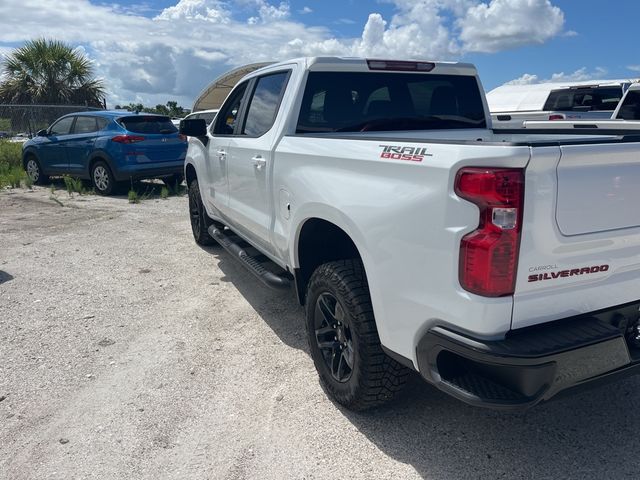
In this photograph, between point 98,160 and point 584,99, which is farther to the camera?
point 584,99

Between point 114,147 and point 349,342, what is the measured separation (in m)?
8.78

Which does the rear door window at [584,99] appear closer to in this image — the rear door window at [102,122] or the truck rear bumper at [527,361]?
the rear door window at [102,122]

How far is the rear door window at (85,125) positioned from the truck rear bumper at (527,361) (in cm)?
1033

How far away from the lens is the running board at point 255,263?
3.87 metres

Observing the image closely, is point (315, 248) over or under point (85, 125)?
under

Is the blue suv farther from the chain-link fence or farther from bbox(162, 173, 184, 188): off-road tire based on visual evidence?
the chain-link fence

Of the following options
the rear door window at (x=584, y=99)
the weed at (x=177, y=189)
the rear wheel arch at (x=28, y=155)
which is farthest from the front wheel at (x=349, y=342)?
the rear door window at (x=584, y=99)

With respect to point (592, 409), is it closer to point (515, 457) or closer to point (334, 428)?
point (515, 457)

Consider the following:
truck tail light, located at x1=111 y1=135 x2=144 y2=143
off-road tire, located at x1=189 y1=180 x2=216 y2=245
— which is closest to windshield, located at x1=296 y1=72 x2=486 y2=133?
off-road tire, located at x1=189 y1=180 x2=216 y2=245

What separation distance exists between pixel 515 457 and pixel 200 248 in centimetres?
492

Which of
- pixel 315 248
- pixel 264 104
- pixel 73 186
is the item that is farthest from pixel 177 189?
pixel 315 248

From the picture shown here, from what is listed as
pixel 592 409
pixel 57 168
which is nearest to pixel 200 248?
pixel 592 409

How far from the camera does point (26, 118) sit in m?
20.4

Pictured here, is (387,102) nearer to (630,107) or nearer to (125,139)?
(630,107)
